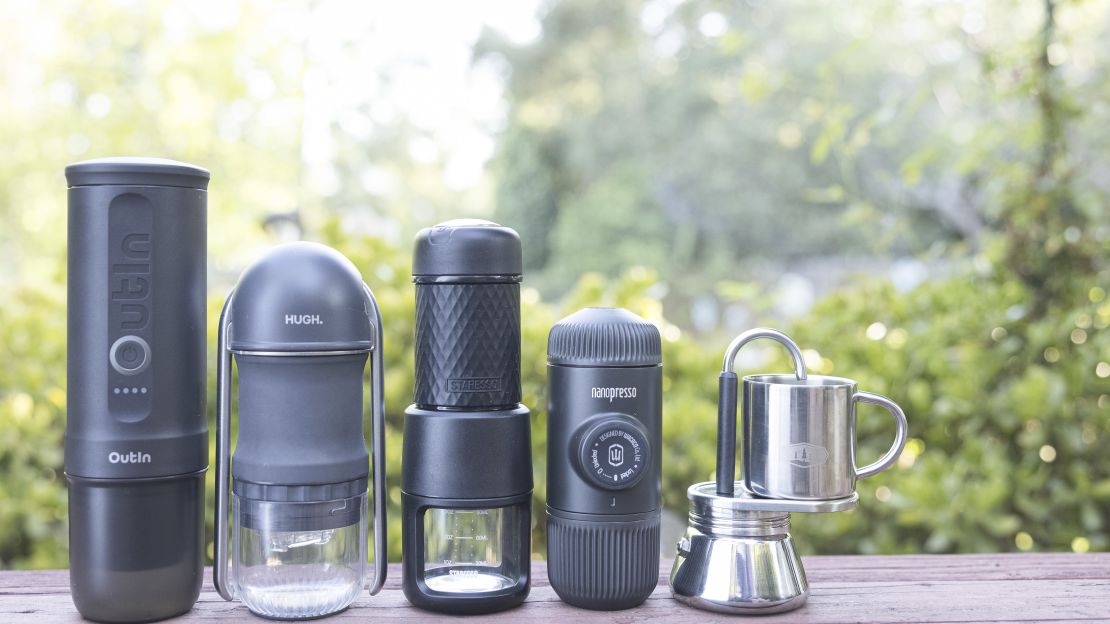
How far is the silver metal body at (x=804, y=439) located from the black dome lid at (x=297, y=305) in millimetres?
513

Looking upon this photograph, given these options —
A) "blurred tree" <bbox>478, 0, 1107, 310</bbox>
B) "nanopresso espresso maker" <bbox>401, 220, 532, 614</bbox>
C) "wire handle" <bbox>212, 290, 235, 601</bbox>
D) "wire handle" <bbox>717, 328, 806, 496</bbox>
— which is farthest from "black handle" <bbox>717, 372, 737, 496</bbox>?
"blurred tree" <bbox>478, 0, 1107, 310</bbox>

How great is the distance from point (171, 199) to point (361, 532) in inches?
18.5

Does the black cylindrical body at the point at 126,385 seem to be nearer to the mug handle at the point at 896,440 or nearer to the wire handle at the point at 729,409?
the wire handle at the point at 729,409

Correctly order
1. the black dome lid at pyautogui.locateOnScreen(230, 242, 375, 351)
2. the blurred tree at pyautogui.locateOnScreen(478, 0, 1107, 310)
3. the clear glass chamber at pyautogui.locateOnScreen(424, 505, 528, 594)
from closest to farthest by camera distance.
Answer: the black dome lid at pyautogui.locateOnScreen(230, 242, 375, 351) < the clear glass chamber at pyautogui.locateOnScreen(424, 505, 528, 594) < the blurred tree at pyautogui.locateOnScreen(478, 0, 1107, 310)

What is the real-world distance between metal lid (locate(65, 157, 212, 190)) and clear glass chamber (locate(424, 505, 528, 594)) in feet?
1.69

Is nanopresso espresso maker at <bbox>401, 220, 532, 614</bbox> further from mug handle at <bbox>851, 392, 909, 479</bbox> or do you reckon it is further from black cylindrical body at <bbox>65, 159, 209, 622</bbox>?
mug handle at <bbox>851, 392, 909, 479</bbox>

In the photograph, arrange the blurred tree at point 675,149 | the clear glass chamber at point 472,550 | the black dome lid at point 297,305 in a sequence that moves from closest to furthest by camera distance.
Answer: the black dome lid at point 297,305, the clear glass chamber at point 472,550, the blurred tree at point 675,149

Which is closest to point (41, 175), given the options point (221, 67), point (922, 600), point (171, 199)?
point (221, 67)

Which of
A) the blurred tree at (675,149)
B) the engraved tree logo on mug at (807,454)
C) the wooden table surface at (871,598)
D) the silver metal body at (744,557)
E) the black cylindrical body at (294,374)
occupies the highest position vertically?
the blurred tree at (675,149)

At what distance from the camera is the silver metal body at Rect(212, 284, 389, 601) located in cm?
109

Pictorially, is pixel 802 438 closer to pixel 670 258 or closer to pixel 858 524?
pixel 858 524

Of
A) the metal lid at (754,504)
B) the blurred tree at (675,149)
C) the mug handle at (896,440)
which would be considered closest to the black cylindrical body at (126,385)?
the metal lid at (754,504)

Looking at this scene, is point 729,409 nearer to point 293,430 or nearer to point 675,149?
point 293,430

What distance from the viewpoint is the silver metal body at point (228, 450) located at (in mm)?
1089
